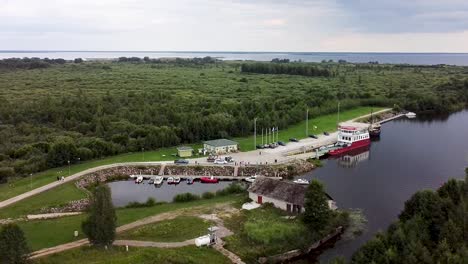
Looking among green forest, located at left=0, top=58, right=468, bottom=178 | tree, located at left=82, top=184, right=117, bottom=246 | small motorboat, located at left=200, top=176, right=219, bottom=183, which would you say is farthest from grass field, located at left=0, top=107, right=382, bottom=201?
tree, located at left=82, top=184, right=117, bottom=246

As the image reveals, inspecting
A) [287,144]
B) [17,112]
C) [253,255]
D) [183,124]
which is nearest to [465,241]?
[253,255]

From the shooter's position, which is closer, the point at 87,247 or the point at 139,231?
the point at 87,247

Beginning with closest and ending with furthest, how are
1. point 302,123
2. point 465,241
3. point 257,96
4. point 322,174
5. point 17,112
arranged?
point 465,241 → point 322,174 → point 17,112 → point 302,123 → point 257,96

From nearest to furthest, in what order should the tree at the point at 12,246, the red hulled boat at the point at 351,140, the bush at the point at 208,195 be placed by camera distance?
the tree at the point at 12,246 → the bush at the point at 208,195 → the red hulled boat at the point at 351,140

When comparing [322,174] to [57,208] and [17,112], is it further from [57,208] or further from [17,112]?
[17,112]

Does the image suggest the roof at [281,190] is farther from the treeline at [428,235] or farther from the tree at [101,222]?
the tree at [101,222]

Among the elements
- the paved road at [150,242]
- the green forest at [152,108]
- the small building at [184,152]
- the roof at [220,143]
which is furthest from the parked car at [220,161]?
the paved road at [150,242]
